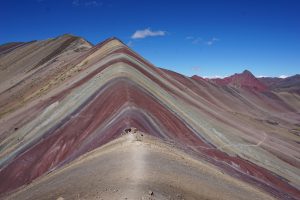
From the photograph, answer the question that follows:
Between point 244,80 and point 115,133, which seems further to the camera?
point 244,80

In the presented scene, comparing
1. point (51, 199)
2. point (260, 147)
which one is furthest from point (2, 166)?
point (260, 147)

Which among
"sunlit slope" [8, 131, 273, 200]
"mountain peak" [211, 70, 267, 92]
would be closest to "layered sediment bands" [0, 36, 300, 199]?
"sunlit slope" [8, 131, 273, 200]

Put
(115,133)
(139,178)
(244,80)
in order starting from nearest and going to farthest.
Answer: (139,178) < (115,133) < (244,80)

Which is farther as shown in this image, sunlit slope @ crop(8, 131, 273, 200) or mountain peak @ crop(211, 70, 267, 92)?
mountain peak @ crop(211, 70, 267, 92)

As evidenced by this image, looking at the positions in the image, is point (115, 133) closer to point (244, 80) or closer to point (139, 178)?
point (139, 178)

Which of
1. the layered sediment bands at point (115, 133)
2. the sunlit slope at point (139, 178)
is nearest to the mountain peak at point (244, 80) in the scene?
the layered sediment bands at point (115, 133)

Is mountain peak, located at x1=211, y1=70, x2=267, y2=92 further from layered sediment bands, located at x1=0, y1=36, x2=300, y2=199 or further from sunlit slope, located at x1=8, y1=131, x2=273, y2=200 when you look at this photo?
sunlit slope, located at x1=8, y1=131, x2=273, y2=200

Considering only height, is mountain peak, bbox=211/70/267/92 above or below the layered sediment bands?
above

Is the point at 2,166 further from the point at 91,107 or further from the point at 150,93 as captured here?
the point at 150,93

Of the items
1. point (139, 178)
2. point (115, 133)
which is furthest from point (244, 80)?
point (139, 178)

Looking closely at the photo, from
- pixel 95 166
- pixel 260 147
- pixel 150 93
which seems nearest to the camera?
pixel 95 166

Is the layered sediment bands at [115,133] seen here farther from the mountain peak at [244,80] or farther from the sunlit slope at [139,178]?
the mountain peak at [244,80]
